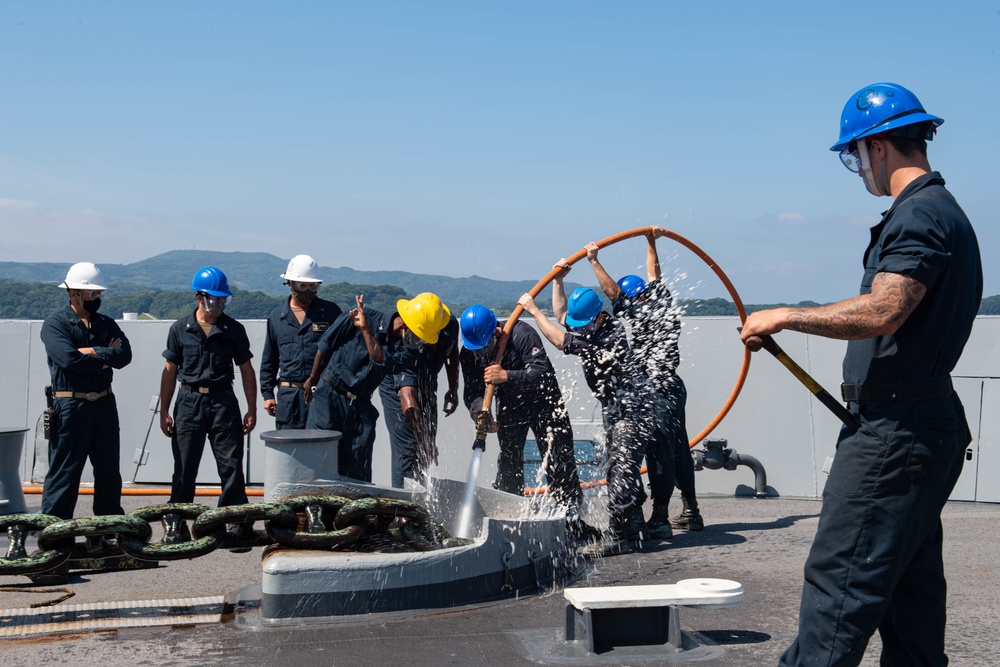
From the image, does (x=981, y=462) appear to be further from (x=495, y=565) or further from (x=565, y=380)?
(x=495, y=565)

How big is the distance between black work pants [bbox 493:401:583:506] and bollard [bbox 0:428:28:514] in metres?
3.65

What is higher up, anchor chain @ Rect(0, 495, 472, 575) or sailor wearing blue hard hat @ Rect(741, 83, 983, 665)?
sailor wearing blue hard hat @ Rect(741, 83, 983, 665)

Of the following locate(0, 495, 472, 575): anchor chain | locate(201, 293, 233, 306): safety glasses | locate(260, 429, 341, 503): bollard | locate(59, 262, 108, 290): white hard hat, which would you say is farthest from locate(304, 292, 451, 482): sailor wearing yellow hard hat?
locate(0, 495, 472, 575): anchor chain

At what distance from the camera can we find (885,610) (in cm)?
337

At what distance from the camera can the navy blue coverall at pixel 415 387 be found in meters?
7.63

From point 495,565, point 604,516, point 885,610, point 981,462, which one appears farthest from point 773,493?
point 885,610

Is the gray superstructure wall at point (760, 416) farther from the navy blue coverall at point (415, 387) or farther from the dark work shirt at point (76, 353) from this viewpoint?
the dark work shirt at point (76, 353)

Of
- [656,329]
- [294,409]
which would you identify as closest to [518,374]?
[656,329]

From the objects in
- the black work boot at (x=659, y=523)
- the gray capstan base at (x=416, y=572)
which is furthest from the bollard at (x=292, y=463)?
the black work boot at (x=659, y=523)

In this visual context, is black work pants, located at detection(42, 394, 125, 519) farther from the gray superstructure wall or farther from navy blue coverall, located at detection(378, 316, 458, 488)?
the gray superstructure wall

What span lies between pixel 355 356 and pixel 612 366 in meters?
1.98

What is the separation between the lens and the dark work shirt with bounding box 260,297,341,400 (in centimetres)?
829

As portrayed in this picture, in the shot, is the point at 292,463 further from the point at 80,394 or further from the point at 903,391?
the point at 903,391

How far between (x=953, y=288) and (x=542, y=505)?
415 cm
